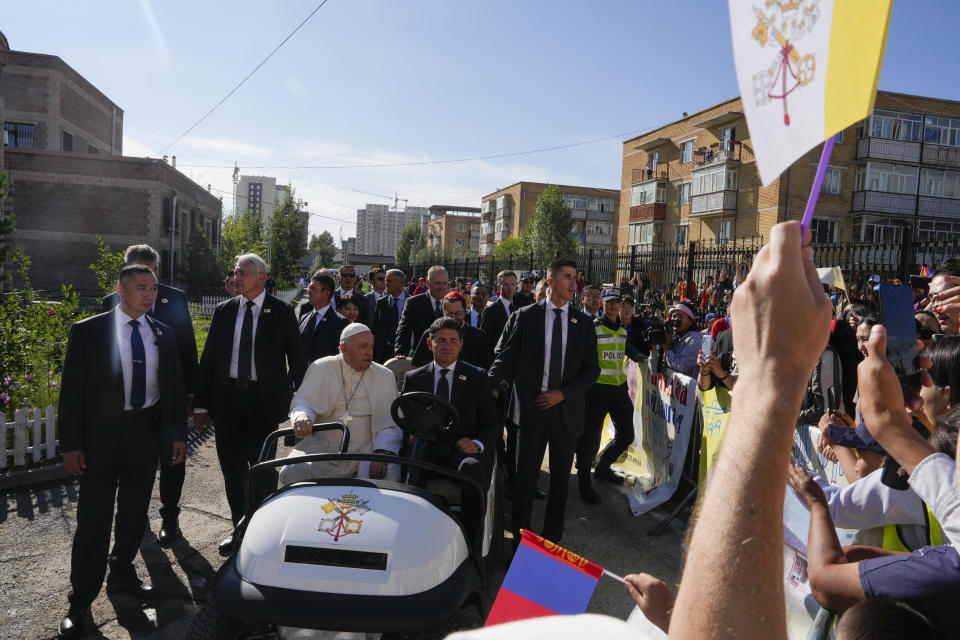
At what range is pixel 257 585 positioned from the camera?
95.0 inches

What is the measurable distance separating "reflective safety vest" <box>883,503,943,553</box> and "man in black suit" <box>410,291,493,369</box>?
13.9ft

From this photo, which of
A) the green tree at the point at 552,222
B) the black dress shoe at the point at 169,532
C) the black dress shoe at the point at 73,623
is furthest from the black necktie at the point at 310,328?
the green tree at the point at 552,222

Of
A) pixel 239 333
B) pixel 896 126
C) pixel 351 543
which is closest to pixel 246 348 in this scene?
pixel 239 333

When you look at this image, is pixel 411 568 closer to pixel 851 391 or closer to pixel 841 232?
pixel 851 391

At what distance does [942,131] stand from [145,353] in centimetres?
4445

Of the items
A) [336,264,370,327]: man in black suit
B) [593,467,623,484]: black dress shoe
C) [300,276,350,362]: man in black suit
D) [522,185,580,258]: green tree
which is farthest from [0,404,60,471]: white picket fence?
[522,185,580,258]: green tree

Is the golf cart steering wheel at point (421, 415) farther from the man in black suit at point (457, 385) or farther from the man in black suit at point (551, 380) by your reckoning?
the man in black suit at point (551, 380)

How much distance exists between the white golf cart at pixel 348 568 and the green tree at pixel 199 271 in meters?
35.8

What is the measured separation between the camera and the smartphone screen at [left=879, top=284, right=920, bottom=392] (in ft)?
9.59

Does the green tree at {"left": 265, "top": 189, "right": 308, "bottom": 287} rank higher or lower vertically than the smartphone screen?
higher

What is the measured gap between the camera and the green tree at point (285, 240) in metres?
42.9

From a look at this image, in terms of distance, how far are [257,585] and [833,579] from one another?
2.04 meters

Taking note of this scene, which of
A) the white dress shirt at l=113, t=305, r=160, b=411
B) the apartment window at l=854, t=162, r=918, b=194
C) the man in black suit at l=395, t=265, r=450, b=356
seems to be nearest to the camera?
the white dress shirt at l=113, t=305, r=160, b=411

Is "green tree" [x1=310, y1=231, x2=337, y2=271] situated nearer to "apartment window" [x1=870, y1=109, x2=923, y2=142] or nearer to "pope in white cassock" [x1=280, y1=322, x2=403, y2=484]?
"apartment window" [x1=870, y1=109, x2=923, y2=142]
